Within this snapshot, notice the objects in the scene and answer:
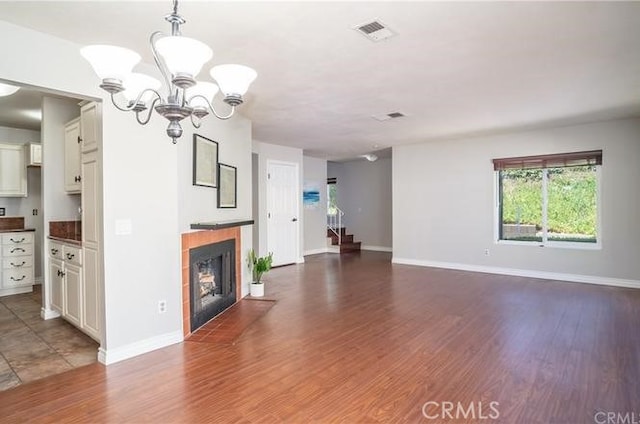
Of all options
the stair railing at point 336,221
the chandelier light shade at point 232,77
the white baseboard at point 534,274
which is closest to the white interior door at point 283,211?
the stair railing at point 336,221

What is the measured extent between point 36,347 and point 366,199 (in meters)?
7.86

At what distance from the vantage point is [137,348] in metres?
3.04

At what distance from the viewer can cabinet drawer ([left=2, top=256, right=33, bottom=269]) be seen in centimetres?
517

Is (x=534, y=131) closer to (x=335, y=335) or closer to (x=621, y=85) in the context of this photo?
(x=621, y=85)

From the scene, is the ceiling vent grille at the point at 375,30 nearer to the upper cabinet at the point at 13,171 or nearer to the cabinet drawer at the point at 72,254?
the cabinet drawer at the point at 72,254

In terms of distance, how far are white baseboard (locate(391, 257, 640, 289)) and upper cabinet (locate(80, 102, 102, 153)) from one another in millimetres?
5979

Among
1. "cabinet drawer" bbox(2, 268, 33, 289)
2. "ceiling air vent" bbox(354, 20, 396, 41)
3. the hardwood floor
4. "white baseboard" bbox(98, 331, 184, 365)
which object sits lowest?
the hardwood floor

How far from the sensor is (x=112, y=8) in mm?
2232

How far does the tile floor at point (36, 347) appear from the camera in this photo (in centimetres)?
275

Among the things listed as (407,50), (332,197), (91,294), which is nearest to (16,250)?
(91,294)

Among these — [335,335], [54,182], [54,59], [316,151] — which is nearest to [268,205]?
[316,151]

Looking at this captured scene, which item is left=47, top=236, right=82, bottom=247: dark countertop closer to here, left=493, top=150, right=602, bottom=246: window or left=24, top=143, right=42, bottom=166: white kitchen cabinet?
left=24, top=143, right=42, bottom=166: white kitchen cabinet

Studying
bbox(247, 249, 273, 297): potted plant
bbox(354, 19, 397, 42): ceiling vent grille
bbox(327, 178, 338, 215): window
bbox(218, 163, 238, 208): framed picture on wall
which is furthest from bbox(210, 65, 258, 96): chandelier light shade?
bbox(327, 178, 338, 215): window

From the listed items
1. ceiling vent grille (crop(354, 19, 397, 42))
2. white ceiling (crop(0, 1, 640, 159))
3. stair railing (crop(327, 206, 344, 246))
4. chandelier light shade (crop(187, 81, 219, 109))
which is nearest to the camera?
chandelier light shade (crop(187, 81, 219, 109))
